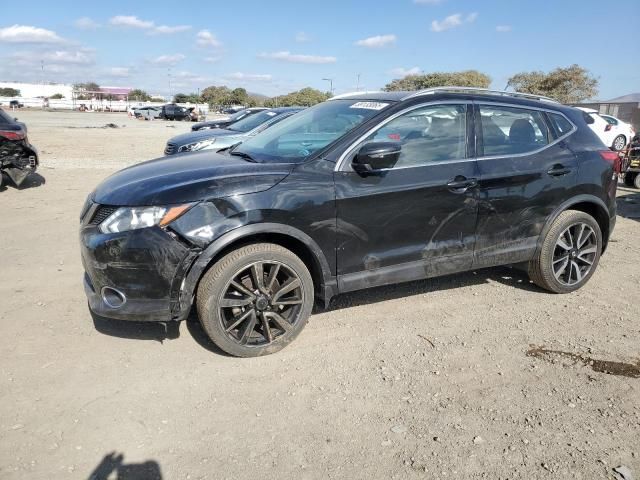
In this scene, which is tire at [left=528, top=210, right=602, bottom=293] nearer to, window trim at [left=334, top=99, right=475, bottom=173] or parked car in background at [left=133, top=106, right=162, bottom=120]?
window trim at [left=334, top=99, right=475, bottom=173]

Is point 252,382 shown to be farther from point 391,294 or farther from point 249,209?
point 391,294

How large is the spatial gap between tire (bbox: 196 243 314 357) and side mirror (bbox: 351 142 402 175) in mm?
828

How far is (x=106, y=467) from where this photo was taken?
2537mm

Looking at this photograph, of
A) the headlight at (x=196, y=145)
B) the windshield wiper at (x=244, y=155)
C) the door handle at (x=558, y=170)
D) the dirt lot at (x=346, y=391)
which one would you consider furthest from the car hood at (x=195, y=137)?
the door handle at (x=558, y=170)

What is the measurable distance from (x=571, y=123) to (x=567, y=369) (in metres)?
2.45

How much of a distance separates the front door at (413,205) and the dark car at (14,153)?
27.2 feet

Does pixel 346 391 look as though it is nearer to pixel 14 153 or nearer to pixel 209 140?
pixel 209 140

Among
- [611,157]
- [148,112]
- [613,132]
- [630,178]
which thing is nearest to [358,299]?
[611,157]

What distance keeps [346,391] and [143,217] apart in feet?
5.74

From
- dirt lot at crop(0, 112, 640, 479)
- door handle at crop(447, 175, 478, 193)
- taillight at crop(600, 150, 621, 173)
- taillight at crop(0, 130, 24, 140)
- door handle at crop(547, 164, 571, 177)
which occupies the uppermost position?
taillight at crop(600, 150, 621, 173)

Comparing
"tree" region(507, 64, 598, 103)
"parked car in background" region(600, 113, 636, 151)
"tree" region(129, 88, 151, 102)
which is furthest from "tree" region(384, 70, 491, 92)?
"tree" region(129, 88, 151, 102)

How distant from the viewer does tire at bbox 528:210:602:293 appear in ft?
15.2

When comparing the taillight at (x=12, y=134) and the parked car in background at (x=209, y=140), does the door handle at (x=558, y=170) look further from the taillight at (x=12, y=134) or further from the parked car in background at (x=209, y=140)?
the taillight at (x=12, y=134)

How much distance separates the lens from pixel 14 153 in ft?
30.9
